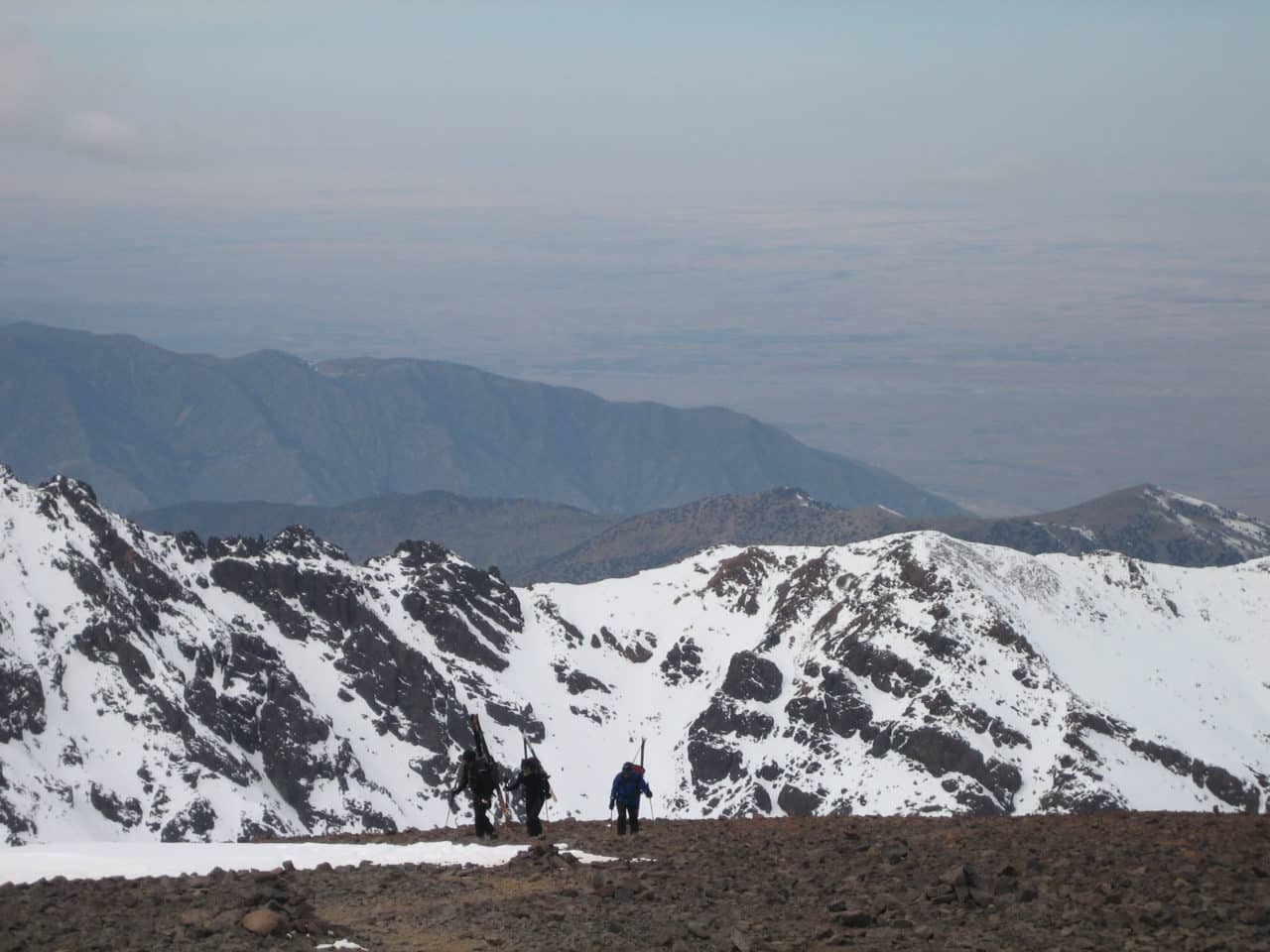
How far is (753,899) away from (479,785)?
41.8ft

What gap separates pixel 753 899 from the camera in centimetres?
3331

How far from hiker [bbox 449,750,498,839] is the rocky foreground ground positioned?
14.2 feet

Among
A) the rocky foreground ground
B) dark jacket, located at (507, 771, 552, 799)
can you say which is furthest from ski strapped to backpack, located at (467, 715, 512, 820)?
the rocky foreground ground

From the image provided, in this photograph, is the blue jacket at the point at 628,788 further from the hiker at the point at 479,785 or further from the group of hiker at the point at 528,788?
the hiker at the point at 479,785

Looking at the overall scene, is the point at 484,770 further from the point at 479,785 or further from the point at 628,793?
the point at 628,793

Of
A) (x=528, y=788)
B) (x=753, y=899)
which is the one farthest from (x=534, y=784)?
Answer: (x=753, y=899)

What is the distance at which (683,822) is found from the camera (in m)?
51.4

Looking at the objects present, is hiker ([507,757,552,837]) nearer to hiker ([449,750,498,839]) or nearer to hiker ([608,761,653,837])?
hiker ([449,750,498,839])

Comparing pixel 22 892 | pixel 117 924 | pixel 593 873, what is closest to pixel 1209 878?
pixel 593 873

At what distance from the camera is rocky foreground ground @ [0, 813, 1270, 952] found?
29.8 m

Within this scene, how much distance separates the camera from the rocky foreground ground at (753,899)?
29844 mm

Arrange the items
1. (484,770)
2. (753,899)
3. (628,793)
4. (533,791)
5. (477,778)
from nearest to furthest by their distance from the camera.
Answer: (753,899) → (477,778) → (484,770) → (533,791) → (628,793)

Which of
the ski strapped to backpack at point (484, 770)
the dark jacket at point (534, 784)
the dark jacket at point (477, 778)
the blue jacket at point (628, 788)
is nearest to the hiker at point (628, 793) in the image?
the blue jacket at point (628, 788)

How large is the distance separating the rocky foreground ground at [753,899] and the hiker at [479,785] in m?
4.31
